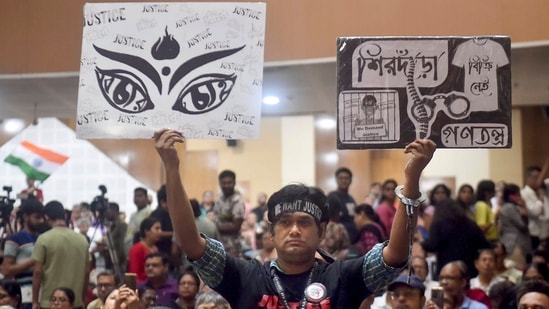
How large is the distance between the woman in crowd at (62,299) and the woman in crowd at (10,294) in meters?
0.28

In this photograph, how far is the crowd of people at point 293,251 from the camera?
3176 millimetres

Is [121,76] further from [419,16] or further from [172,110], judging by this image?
[419,16]

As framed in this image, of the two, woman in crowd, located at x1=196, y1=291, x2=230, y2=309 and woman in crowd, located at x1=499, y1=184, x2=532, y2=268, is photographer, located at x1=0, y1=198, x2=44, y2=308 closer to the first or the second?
woman in crowd, located at x1=196, y1=291, x2=230, y2=309

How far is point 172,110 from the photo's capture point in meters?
3.96

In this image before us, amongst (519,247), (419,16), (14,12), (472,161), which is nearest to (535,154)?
(472,161)

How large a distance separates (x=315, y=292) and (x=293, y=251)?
0.17 metres

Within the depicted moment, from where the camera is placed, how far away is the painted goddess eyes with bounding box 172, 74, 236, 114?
12.9 ft

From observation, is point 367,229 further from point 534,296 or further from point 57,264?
point 534,296

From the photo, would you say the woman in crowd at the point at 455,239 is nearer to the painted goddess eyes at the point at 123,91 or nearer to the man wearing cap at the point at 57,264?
the man wearing cap at the point at 57,264

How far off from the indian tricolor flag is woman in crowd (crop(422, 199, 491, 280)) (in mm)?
3608

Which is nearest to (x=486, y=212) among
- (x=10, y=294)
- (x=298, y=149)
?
(x=10, y=294)

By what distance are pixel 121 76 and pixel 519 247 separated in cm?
621

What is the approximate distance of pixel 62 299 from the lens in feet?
22.8

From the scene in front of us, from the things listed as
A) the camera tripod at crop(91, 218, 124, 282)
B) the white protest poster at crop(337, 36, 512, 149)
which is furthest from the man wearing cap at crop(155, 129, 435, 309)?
the camera tripod at crop(91, 218, 124, 282)
